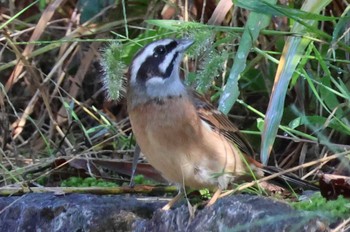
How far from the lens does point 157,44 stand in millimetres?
3506

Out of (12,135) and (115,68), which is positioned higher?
(115,68)

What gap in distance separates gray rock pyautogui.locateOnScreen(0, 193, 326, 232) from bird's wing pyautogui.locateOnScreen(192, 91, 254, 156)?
1.24 ft

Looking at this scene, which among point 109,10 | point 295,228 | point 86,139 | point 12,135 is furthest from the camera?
point 109,10

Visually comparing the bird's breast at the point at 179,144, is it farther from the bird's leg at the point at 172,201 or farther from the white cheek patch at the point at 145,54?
the white cheek patch at the point at 145,54

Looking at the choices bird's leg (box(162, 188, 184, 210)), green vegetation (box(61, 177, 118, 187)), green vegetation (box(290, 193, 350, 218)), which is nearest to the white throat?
bird's leg (box(162, 188, 184, 210))

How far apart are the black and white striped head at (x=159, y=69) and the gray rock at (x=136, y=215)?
1.27 feet

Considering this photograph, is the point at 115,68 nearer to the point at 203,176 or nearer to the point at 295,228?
the point at 203,176

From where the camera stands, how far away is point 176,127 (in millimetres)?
3373

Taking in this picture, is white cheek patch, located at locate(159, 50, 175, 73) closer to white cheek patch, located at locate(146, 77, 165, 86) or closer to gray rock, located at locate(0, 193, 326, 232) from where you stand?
white cheek patch, located at locate(146, 77, 165, 86)

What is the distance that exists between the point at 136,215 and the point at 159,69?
0.63 m

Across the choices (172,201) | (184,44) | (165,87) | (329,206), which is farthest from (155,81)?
(329,206)

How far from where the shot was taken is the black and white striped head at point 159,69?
3.47m

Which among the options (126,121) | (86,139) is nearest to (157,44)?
(86,139)

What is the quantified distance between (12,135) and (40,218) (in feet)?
5.11
